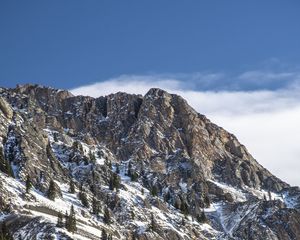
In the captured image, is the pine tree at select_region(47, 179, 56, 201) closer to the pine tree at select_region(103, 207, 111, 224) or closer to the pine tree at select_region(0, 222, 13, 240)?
the pine tree at select_region(103, 207, 111, 224)

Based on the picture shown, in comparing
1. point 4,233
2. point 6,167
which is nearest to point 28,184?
point 6,167

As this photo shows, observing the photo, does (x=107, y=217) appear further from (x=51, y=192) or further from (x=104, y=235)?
(x=104, y=235)

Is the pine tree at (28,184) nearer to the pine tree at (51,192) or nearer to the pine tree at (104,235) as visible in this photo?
the pine tree at (51,192)

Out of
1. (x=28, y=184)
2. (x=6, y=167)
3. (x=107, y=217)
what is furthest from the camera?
(x=107, y=217)

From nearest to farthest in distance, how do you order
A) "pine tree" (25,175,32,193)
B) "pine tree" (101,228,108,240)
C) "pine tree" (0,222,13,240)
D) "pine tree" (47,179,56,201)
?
"pine tree" (0,222,13,240)
"pine tree" (101,228,108,240)
"pine tree" (25,175,32,193)
"pine tree" (47,179,56,201)

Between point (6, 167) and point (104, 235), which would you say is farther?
point (6, 167)

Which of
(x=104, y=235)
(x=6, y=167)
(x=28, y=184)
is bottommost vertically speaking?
(x=104, y=235)

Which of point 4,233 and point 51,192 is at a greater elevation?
point 51,192

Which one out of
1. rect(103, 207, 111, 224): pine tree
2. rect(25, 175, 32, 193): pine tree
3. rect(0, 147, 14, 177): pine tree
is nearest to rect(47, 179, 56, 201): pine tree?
rect(25, 175, 32, 193): pine tree

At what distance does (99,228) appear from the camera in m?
182

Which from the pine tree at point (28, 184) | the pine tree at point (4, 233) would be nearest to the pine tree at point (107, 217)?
the pine tree at point (28, 184)

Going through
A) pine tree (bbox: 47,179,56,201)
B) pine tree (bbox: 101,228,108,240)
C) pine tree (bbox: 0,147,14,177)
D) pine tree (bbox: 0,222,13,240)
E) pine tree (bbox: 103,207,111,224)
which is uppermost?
pine tree (bbox: 0,147,14,177)

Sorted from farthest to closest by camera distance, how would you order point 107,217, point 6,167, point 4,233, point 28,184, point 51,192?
point 107,217
point 6,167
point 51,192
point 28,184
point 4,233

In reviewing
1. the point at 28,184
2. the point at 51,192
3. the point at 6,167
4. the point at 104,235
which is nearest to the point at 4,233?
the point at 104,235
